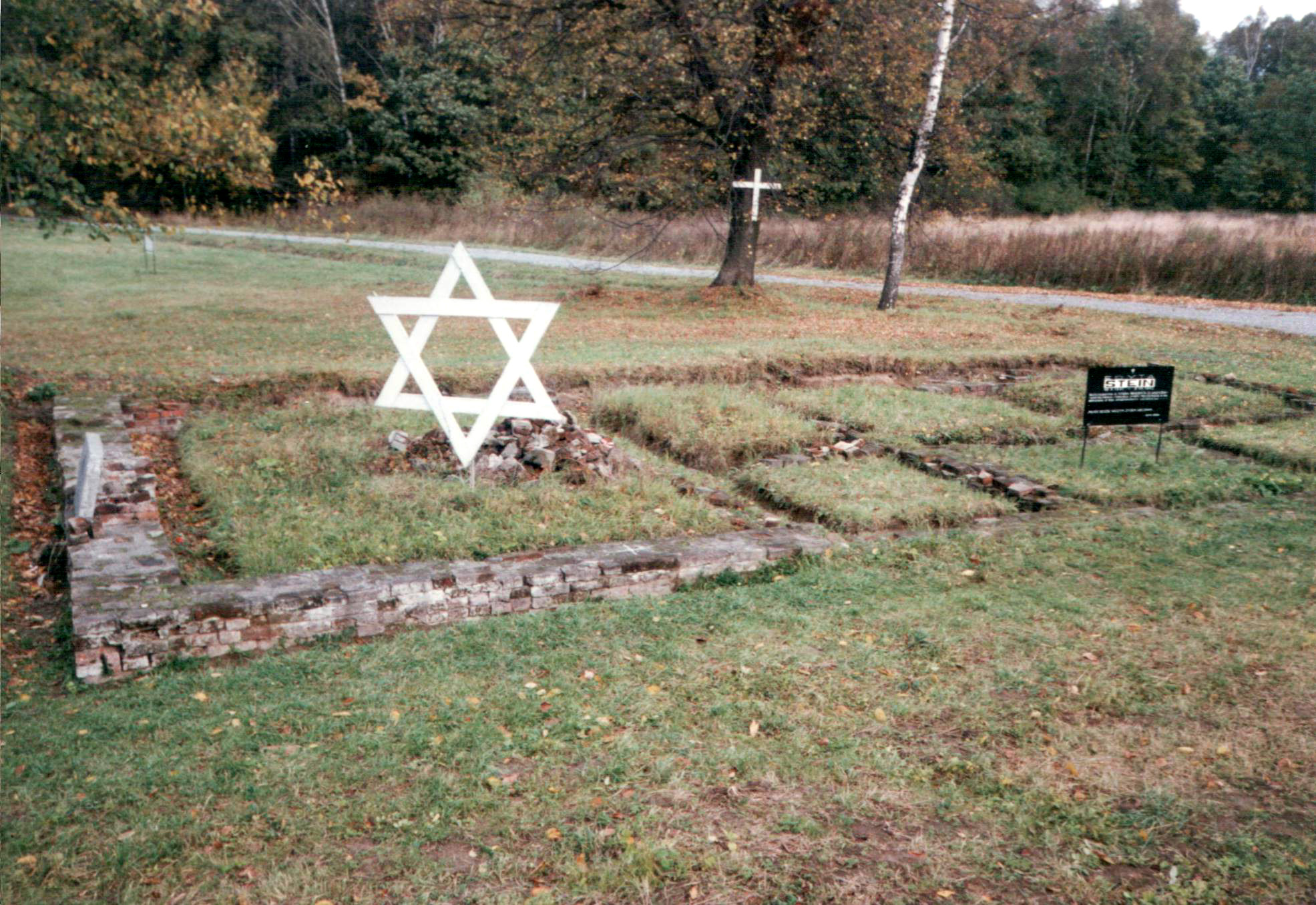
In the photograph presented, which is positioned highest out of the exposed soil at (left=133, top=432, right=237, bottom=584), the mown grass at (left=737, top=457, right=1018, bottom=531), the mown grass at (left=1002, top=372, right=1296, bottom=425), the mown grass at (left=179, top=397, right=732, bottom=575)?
the mown grass at (left=1002, top=372, right=1296, bottom=425)

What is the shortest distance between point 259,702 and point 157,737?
428 millimetres

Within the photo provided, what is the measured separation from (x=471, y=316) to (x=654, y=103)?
10879mm

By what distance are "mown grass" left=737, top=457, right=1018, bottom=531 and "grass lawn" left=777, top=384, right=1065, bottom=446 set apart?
1.18m

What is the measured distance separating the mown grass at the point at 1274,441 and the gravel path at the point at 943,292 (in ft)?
22.6

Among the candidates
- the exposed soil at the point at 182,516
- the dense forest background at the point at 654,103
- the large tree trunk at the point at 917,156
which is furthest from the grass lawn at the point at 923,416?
the large tree trunk at the point at 917,156

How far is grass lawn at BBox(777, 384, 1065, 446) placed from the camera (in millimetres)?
9406

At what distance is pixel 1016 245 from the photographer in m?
23.2

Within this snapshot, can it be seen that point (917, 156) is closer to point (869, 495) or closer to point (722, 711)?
point (869, 495)

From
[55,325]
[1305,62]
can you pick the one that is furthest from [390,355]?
[1305,62]

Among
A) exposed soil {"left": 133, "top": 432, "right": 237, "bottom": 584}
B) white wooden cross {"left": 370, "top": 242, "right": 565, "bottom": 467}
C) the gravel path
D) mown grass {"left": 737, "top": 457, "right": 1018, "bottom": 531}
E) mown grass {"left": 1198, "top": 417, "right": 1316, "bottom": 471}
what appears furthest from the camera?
the gravel path

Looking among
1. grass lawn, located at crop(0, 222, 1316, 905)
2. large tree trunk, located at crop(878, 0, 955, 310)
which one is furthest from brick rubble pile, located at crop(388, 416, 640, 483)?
large tree trunk, located at crop(878, 0, 955, 310)

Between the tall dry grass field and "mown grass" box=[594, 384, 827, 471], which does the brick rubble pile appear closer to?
"mown grass" box=[594, 384, 827, 471]

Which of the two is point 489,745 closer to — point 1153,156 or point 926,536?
point 926,536

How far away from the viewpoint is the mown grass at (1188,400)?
10242mm
